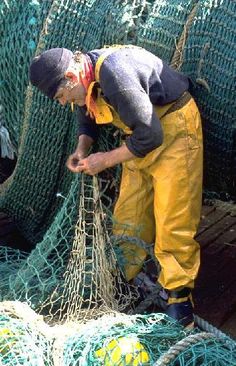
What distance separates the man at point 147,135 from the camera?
3.07m

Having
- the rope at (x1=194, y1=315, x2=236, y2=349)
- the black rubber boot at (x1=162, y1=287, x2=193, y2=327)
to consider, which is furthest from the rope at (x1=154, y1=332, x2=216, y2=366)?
the black rubber boot at (x1=162, y1=287, x2=193, y2=327)

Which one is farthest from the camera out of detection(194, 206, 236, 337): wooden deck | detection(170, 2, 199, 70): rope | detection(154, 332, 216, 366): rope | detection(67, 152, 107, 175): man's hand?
detection(194, 206, 236, 337): wooden deck

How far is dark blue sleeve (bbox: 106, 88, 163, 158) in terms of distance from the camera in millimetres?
3008

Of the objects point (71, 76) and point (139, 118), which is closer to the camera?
point (139, 118)

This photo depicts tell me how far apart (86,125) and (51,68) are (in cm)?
59

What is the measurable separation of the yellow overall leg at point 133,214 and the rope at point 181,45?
57cm

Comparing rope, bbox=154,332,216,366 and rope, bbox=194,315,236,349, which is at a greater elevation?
rope, bbox=154,332,216,366

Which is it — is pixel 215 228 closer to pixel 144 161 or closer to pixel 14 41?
pixel 144 161

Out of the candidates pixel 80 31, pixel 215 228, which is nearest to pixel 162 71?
pixel 80 31

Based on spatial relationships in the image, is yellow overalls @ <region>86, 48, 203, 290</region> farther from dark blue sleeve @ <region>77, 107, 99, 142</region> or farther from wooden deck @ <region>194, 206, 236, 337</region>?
wooden deck @ <region>194, 206, 236, 337</region>

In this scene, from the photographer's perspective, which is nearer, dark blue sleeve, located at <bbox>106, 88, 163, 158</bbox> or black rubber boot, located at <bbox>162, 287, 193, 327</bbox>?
dark blue sleeve, located at <bbox>106, 88, 163, 158</bbox>

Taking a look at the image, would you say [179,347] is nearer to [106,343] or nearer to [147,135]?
[106,343]

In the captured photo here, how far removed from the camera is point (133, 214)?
3.72m

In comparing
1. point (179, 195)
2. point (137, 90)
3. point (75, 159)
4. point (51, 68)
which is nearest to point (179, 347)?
point (179, 195)
